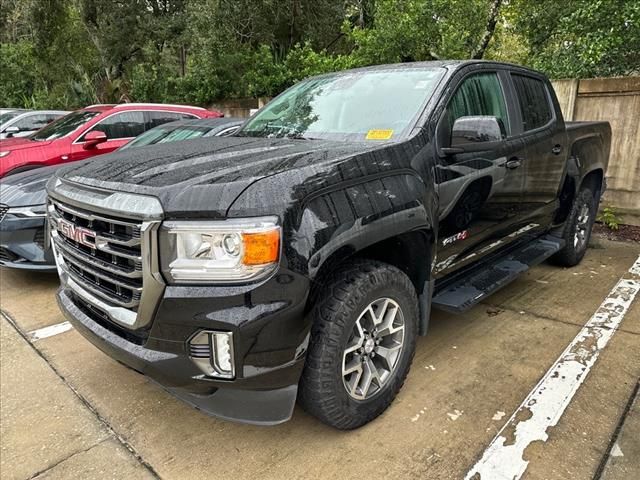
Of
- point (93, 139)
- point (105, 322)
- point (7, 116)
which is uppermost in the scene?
point (7, 116)

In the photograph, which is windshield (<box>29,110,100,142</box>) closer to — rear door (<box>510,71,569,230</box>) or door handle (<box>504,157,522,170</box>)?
rear door (<box>510,71,569,230</box>)

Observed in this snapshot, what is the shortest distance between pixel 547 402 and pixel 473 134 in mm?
1545

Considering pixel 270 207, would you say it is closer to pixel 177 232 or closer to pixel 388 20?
pixel 177 232

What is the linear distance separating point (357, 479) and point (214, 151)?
5.77ft

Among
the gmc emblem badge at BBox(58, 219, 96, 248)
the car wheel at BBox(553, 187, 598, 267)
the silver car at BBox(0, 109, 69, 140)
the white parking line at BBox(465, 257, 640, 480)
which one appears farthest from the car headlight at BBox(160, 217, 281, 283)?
the silver car at BBox(0, 109, 69, 140)

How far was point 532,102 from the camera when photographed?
3.90 m

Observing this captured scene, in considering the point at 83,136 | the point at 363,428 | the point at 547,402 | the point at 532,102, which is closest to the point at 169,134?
the point at 83,136

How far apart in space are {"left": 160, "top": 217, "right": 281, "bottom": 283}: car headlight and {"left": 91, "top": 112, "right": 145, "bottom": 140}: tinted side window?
614 centimetres

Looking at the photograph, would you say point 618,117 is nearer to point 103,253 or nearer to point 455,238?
point 455,238

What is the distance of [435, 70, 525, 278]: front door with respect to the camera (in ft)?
9.26

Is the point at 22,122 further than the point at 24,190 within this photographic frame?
Yes

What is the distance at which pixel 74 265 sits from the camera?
248cm

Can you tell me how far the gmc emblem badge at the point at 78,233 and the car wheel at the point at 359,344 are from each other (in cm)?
106

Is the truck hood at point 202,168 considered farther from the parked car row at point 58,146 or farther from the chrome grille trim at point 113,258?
the parked car row at point 58,146
